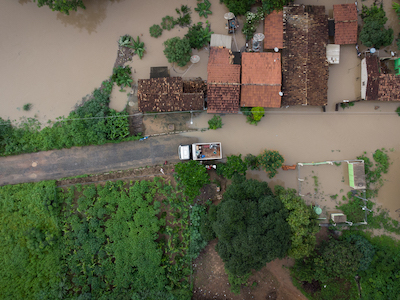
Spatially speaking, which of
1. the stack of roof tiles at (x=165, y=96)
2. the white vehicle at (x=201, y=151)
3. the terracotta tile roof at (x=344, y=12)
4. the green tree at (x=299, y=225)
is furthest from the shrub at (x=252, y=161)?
the terracotta tile roof at (x=344, y=12)

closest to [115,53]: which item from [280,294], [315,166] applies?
[315,166]

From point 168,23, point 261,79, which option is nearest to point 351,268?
point 261,79

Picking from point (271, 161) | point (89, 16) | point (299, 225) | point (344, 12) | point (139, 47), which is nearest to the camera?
point (299, 225)

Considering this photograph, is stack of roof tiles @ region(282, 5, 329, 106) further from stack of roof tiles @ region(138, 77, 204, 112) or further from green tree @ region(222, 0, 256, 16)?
stack of roof tiles @ region(138, 77, 204, 112)

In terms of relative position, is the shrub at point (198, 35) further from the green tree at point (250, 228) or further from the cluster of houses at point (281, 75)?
the green tree at point (250, 228)

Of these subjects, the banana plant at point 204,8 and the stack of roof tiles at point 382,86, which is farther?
the banana plant at point 204,8

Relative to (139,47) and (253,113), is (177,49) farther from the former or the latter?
(253,113)

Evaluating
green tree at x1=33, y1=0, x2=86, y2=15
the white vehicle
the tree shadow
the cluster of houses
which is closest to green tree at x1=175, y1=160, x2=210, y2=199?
the white vehicle
